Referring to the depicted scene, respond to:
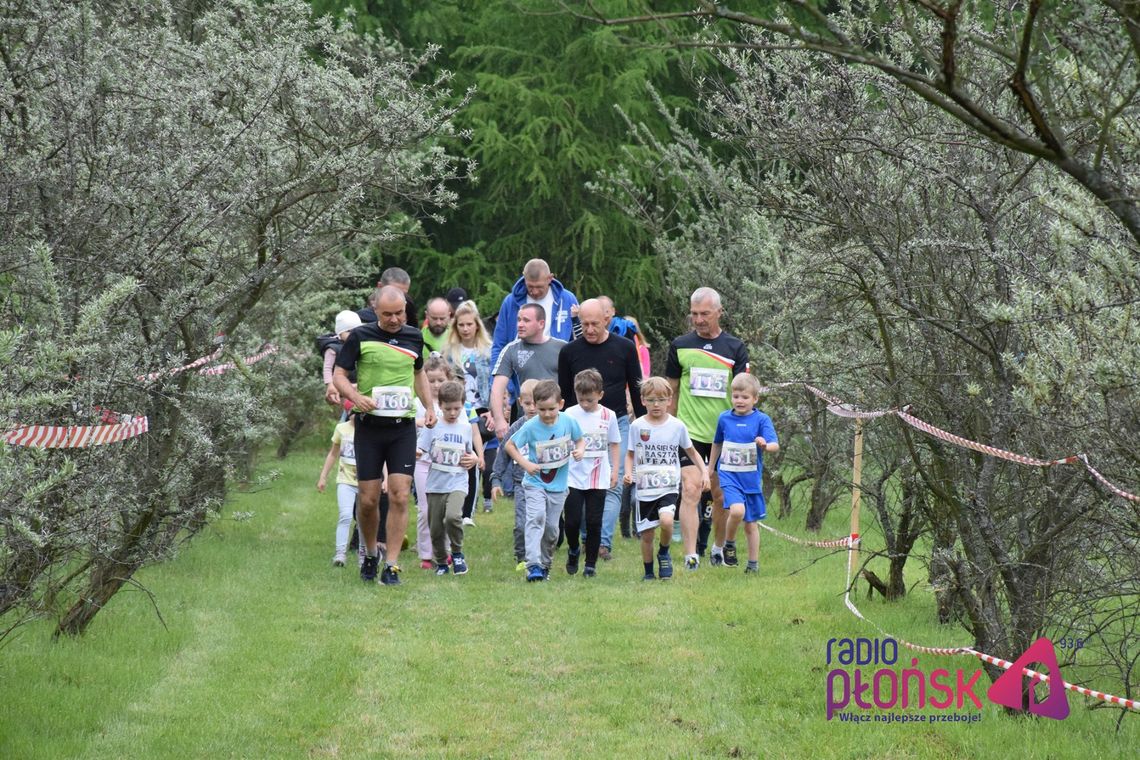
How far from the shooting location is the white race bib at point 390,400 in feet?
35.6

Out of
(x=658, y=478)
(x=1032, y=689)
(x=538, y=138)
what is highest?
(x=538, y=138)

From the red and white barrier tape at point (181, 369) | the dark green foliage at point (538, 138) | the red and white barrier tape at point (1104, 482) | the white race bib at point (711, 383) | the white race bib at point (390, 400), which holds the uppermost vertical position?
the dark green foliage at point (538, 138)

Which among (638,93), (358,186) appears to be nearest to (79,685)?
(358,186)

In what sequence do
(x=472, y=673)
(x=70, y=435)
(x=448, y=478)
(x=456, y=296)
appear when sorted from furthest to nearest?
1. (x=456, y=296)
2. (x=448, y=478)
3. (x=472, y=673)
4. (x=70, y=435)

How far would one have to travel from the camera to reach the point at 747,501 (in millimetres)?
12008

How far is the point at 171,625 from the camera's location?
895 centimetres

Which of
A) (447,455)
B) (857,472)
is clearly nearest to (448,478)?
(447,455)

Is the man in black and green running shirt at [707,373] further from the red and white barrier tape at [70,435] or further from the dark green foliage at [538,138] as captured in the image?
the dark green foliage at [538,138]

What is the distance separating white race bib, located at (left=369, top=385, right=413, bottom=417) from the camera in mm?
10859

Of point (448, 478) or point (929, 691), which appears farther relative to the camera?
point (448, 478)

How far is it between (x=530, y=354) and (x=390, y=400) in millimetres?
2450

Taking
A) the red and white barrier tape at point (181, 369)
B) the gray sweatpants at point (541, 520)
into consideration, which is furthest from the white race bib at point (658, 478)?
the red and white barrier tape at point (181, 369)

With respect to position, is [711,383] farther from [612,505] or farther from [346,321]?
[346,321]

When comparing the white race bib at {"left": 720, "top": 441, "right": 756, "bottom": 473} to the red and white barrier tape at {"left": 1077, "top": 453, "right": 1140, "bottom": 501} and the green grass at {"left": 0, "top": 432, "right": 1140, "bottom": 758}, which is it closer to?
the green grass at {"left": 0, "top": 432, "right": 1140, "bottom": 758}
